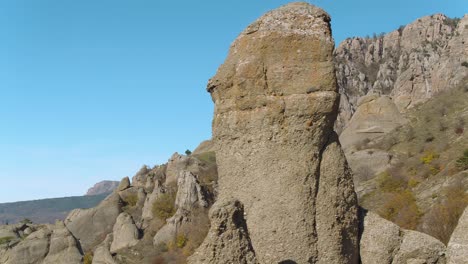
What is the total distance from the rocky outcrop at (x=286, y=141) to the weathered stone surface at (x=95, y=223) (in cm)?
4421

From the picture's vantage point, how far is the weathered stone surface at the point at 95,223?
5038 centimetres

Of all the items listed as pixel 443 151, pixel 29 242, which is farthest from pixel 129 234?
pixel 443 151

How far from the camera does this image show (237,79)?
7.96 meters

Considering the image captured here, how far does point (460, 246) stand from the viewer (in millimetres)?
7543

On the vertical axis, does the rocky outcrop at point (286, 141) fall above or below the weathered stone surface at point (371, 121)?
below

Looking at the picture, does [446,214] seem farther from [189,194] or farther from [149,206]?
[149,206]

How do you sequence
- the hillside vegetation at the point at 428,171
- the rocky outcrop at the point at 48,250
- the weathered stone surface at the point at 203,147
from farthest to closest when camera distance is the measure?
the weathered stone surface at the point at 203,147 → the rocky outcrop at the point at 48,250 → the hillside vegetation at the point at 428,171

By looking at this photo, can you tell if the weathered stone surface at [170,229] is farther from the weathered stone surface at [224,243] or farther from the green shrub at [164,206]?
the weathered stone surface at [224,243]

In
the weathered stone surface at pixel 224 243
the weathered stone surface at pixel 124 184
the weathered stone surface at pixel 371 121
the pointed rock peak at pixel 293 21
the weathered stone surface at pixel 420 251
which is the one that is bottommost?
the weathered stone surface at pixel 420 251

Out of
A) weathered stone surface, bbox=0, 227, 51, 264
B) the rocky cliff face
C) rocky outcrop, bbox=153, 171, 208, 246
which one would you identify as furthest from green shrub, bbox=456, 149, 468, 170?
the rocky cliff face

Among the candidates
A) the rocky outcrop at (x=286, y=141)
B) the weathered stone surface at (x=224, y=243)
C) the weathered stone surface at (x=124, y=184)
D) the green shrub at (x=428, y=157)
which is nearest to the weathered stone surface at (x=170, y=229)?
the weathered stone surface at (x=124, y=184)

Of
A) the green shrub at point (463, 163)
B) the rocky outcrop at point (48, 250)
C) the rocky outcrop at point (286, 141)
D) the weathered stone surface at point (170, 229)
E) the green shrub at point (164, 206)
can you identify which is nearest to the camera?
the rocky outcrop at point (286, 141)

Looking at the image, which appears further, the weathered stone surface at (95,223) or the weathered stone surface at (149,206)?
the weathered stone surface at (95,223)

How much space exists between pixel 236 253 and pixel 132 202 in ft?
171
